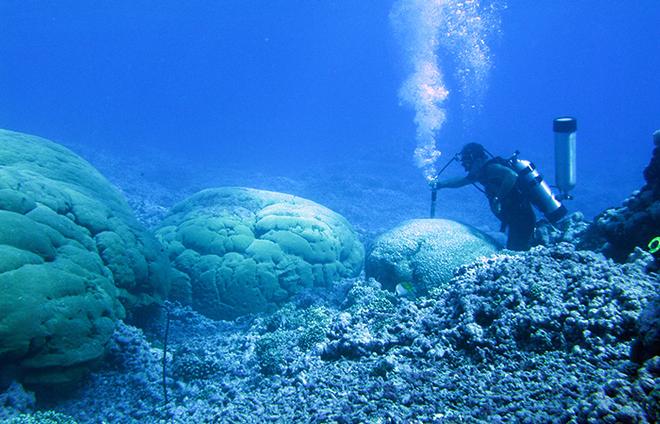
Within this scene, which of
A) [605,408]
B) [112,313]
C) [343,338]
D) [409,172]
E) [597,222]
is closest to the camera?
[605,408]

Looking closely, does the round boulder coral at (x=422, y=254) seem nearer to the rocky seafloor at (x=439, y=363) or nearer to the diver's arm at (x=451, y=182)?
the diver's arm at (x=451, y=182)

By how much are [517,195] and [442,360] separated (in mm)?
5571

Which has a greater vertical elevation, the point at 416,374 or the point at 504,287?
the point at 504,287

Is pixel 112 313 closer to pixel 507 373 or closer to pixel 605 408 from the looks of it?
pixel 507 373

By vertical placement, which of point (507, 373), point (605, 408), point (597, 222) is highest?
point (597, 222)

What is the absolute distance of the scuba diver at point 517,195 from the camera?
7.28 meters

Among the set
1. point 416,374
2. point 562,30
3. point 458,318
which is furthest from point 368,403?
point 562,30

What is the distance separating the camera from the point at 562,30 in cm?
10344

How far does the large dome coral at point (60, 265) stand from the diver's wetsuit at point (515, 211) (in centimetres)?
641

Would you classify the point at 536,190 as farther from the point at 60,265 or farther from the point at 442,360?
the point at 60,265

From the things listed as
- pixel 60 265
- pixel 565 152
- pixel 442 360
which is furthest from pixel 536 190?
pixel 60 265

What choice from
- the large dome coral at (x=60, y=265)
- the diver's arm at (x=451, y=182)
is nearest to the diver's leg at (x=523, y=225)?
the diver's arm at (x=451, y=182)

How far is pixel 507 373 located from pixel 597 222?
4.62 metres

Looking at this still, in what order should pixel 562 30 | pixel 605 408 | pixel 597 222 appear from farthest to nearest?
pixel 562 30 < pixel 597 222 < pixel 605 408
